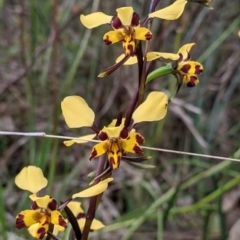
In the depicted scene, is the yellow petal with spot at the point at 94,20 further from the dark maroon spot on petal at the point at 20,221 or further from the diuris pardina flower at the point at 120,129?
the dark maroon spot on petal at the point at 20,221

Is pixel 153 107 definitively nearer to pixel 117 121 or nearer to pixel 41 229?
pixel 117 121

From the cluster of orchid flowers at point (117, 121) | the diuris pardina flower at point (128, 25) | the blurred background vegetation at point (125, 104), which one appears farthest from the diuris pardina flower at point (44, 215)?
the blurred background vegetation at point (125, 104)

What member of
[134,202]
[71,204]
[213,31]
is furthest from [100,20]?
[213,31]

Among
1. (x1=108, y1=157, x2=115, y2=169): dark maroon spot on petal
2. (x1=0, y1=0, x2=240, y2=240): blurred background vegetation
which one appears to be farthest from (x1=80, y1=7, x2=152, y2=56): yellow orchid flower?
(x1=0, y1=0, x2=240, y2=240): blurred background vegetation

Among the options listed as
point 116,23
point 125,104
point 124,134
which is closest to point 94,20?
point 116,23

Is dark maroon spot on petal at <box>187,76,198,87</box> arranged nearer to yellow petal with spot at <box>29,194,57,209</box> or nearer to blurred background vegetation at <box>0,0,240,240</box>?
yellow petal with spot at <box>29,194,57,209</box>

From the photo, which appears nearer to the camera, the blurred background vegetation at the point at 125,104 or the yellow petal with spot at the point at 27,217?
the yellow petal with spot at the point at 27,217

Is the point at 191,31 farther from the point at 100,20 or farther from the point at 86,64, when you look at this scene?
the point at 100,20
